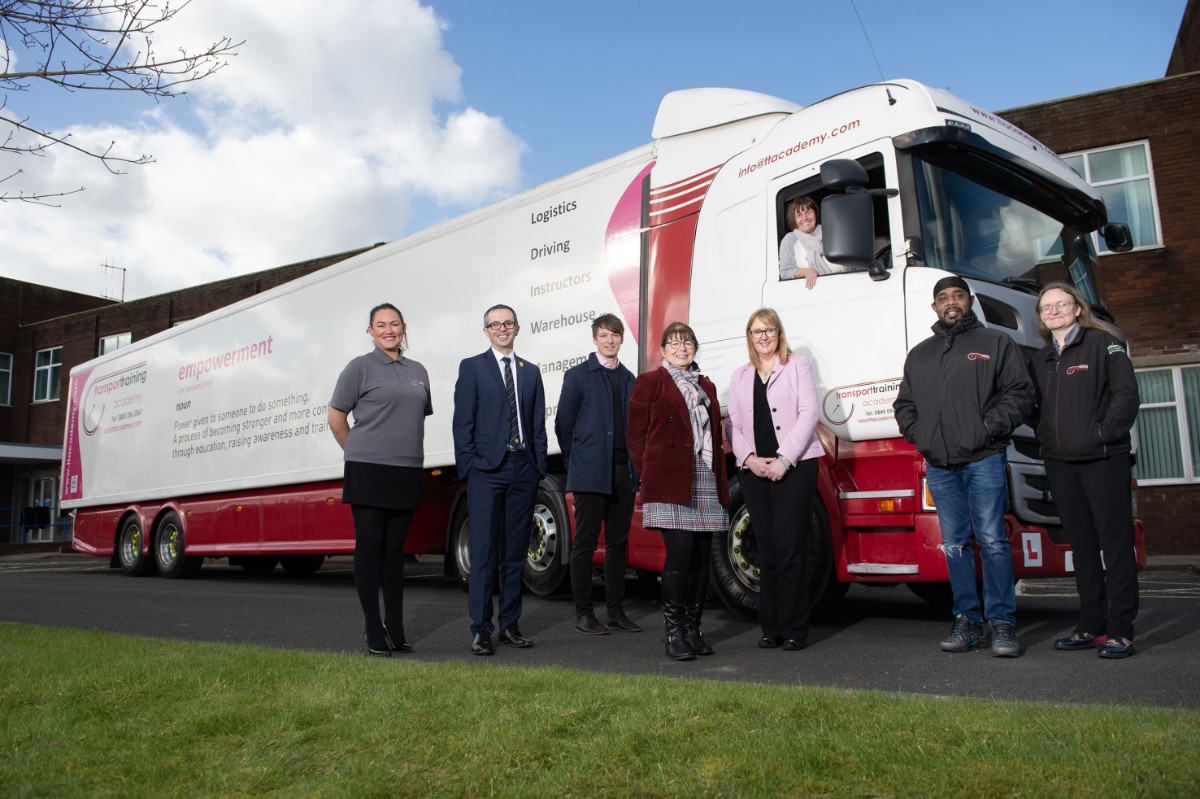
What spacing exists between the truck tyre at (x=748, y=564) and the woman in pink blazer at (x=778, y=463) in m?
0.39

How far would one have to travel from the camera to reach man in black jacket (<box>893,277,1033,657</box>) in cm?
502

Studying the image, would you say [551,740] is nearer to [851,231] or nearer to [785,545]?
[785,545]

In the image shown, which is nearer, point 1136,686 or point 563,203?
point 1136,686

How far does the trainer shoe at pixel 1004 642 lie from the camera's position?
4.93 metres

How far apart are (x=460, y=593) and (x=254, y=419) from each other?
3845 mm

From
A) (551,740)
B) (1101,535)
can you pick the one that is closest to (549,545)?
(1101,535)

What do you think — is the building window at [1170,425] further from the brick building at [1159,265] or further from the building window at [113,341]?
the building window at [113,341]

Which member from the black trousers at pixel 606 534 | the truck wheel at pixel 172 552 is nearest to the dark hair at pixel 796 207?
the black trousers at pixel 606 534

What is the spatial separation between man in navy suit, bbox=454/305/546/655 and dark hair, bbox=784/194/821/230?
188 centimetres

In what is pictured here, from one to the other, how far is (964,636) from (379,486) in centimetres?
315

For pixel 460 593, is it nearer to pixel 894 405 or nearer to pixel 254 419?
pixel 254 419

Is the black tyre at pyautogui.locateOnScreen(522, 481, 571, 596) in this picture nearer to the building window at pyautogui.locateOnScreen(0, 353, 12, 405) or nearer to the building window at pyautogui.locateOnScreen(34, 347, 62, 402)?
the building window at pyautogui.locateOnScreen(34, 347, 62, 402)

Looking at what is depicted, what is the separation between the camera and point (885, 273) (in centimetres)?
557

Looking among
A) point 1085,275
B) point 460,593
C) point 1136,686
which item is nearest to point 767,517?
point 1136,686
